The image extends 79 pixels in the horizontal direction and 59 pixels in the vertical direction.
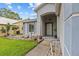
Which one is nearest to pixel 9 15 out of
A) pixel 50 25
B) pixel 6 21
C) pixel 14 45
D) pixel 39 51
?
pixel 6 21

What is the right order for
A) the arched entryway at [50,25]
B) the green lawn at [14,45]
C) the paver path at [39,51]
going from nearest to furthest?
1. the paver path at [39,51]
2. the green lawn at [14,45]
3. the arched entryway at [50,25]

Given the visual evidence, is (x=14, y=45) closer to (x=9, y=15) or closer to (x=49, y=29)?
(x=9, y=15)

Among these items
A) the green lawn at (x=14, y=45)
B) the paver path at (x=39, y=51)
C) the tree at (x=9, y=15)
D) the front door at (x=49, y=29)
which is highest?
the tree at (x=9, y=15)

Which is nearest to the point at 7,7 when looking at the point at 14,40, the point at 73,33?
the point at 14,40

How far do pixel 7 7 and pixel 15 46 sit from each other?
1.27 metres

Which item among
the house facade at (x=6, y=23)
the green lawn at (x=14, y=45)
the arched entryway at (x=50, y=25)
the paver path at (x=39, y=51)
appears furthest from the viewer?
the arched entryway at (x=50, y=25)

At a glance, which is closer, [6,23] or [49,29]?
[6,23]

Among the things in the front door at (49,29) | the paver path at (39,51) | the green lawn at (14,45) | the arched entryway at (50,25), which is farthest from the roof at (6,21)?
the front door at (49,29)

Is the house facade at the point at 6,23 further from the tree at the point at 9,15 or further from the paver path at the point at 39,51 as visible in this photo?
the paver path at the point at 39,51

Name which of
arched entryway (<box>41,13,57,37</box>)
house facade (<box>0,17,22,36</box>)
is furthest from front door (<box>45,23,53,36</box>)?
house facade (<box>0,17,22,36</box>)

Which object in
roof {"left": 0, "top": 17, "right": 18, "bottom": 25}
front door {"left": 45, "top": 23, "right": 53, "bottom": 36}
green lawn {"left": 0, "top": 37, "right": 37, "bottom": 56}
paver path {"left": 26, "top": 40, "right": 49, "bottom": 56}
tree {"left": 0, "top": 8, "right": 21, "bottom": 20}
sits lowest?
paver path {"left": 26, "top": 40, "right": 49, "bottom": 56}

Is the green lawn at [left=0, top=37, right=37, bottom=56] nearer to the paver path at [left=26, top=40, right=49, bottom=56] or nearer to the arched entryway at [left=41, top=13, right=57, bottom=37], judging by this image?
the paver path at [left=26, top=40, right=49, bottom=56]

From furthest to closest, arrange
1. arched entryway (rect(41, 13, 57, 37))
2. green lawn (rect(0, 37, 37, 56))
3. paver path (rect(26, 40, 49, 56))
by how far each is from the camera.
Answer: arched entryway (rect(41, 13, 57, 37)) → green lawn (rect(0, 37, 37, 56)) → paver path (rect(26, 40, 49, 56))

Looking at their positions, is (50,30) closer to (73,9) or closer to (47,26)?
(47,26)
